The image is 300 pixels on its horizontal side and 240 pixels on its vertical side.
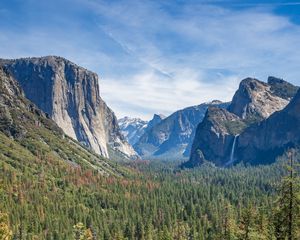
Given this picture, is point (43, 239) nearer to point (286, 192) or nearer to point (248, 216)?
point (248, 216)

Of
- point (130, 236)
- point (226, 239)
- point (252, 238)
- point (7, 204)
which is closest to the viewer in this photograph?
point (252, 238)

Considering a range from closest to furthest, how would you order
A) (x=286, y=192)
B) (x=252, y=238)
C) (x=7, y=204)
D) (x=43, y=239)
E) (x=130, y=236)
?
(x=286, y=192)
(x=252, y=238)
(x=43, y=239)
(x=130, y=236)
(x=7, y=204)

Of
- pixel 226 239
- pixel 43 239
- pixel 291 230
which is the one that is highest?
pixel 291 230

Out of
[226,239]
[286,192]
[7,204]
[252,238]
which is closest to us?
[286,192]

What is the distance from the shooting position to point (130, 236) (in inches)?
7037

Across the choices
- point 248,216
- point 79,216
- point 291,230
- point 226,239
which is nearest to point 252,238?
point 248,216

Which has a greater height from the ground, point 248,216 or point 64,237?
point 248,216

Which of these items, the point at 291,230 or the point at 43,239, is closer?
the point at 291,230

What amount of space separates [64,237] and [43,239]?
27.1 ft

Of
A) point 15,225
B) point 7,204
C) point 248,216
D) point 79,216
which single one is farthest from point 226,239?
point 7,204

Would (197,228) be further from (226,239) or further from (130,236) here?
(226,239)

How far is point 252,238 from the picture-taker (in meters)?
56.5

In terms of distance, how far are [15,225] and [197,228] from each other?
7696 centimetres

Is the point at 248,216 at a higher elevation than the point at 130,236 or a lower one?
higher
